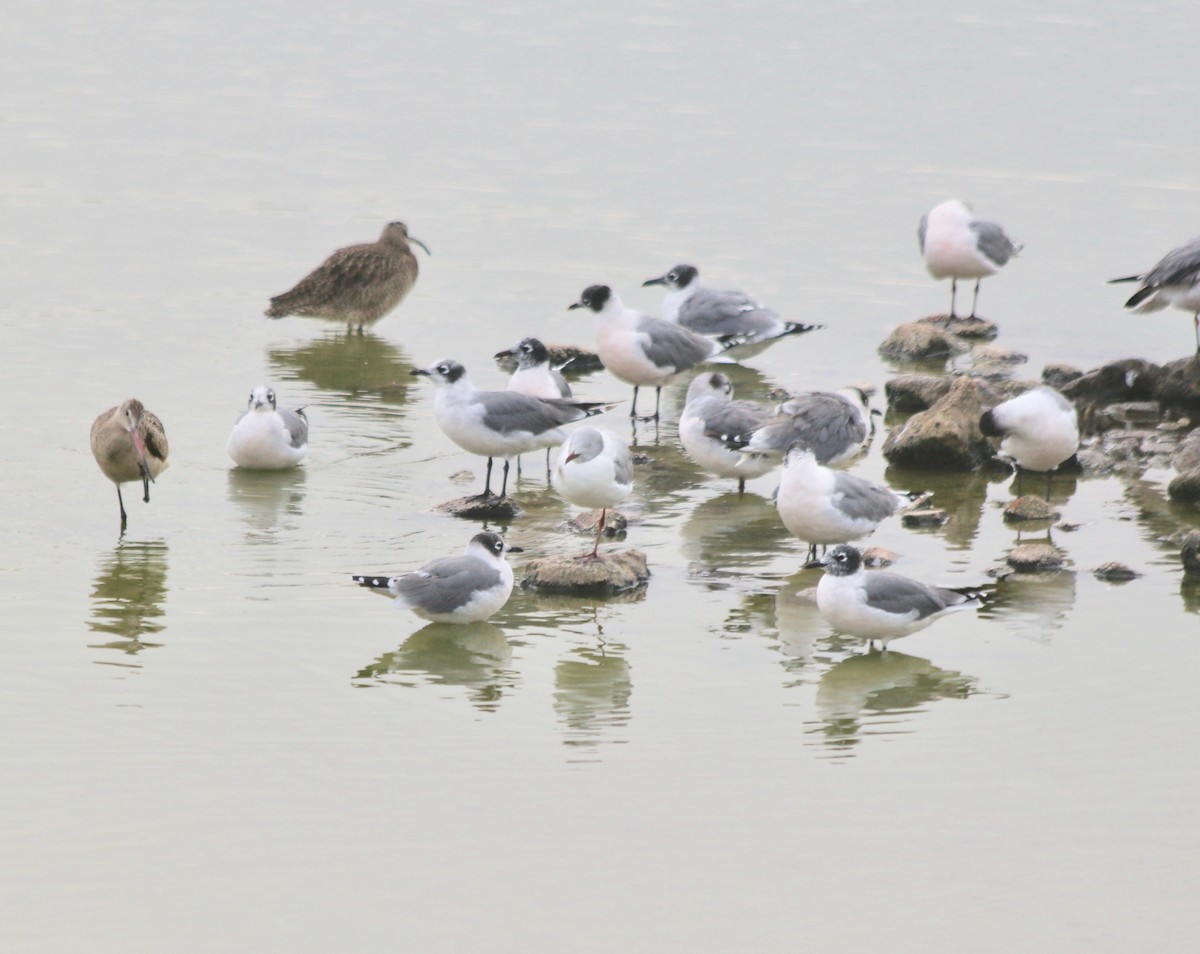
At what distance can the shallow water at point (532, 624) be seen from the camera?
6.08 meters

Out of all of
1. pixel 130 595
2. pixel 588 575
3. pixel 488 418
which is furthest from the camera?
pixel 488 418

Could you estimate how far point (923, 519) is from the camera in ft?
34.6

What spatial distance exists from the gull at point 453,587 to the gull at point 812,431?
2745 mm

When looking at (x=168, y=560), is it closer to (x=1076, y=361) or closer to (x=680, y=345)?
(x=680, y=345)

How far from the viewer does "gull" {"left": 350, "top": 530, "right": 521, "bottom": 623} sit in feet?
27.4

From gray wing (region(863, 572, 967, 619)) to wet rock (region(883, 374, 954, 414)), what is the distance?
4.71 meters

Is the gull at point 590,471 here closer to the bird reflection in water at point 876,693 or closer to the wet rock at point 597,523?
the wet rock at point 597,523

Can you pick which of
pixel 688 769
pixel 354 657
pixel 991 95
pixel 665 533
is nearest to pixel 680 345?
pixel 665 533

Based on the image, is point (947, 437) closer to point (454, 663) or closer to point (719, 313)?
point (719, 313)

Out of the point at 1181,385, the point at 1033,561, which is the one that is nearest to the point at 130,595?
the point at 1033,561

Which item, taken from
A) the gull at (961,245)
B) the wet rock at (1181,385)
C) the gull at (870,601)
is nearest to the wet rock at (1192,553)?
the gull at (870,601)

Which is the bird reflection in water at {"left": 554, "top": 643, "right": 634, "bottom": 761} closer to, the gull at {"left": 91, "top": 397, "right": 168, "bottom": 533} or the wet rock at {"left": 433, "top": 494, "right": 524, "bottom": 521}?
the wet rock at {"left": 433, "top": 494, "right": 524, "bottom": 521}

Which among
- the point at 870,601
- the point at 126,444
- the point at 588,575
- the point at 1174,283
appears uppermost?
the point at 1174,283

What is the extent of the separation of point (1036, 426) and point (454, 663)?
4555 mm
